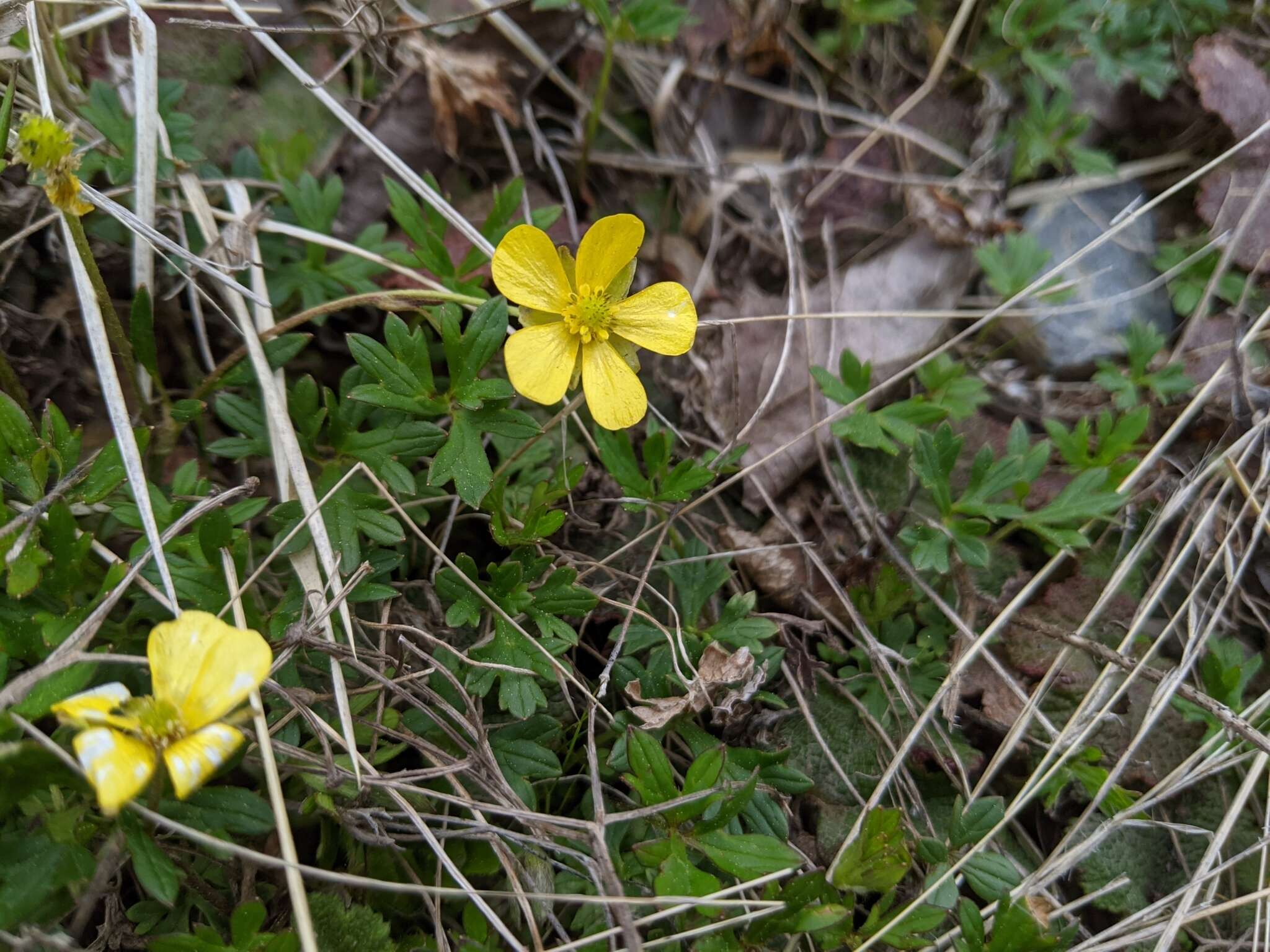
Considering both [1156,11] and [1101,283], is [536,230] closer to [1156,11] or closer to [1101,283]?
[1101,283]

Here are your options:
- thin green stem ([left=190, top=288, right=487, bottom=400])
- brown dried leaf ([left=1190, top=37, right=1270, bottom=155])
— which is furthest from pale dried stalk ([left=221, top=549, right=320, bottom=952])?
brown dried leaf ([left=1190, top=37, right=1270, bottom=155])

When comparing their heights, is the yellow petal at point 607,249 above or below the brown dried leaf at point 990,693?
above

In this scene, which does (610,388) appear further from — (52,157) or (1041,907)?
(1041,907)

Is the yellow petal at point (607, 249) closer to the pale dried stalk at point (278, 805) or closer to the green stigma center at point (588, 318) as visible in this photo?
the green stigma center at point (588, 318)

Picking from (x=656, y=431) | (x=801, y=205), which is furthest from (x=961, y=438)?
(x=801, y=205)

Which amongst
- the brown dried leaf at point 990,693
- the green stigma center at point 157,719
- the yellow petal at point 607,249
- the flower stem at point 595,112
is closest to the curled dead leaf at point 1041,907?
the brown dried leaf at point 990,693

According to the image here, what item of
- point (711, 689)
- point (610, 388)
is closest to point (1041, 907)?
point (711, 689)

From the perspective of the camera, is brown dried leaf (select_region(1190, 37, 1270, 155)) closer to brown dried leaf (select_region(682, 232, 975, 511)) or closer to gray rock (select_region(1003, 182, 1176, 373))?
gray rock (select_region(1003, 182, 1176, 373))
